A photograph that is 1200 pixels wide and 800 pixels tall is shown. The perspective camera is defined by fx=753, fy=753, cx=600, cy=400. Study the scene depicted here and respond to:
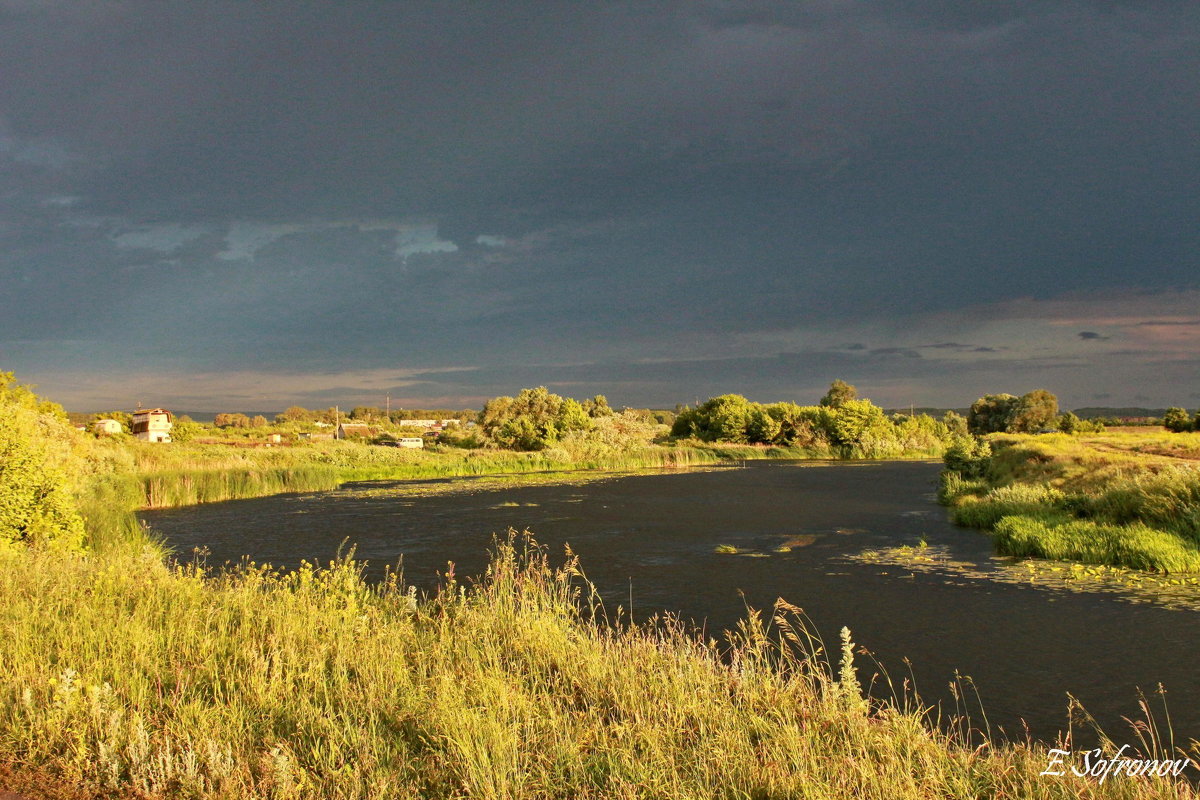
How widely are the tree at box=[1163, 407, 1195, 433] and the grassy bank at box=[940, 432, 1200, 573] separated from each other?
2714 centimetres

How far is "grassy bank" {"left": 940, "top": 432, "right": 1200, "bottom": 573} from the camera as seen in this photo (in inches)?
576

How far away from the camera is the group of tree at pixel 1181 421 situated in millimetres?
46903

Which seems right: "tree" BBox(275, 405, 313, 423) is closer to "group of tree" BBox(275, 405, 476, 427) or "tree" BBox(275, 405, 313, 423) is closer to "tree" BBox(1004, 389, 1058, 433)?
"group of tree" BBox(275, 405, 476, 427)

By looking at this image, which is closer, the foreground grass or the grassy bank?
the foreground grass

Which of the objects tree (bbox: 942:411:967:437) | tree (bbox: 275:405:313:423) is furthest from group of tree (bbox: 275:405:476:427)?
tree (bbox: 942:411:967:437)

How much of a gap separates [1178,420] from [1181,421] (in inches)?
16.8

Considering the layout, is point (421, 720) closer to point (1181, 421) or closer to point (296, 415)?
point (1181, 421)

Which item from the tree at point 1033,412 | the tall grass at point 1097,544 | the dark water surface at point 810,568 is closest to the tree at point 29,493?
the dark water surface at point 810,568

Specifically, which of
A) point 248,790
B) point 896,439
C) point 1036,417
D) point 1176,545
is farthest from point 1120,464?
point 1036,417

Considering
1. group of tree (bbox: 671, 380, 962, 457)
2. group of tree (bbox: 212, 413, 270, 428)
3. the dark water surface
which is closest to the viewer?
the dark water surface

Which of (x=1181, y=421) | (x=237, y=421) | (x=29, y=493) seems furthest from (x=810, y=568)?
(x=237, y=421)

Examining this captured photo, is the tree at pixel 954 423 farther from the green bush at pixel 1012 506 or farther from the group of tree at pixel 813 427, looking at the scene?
the green bush at pixel 1012 506

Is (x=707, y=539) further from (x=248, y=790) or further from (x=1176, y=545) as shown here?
(x=248, y=790)

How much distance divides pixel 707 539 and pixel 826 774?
1607 cm
